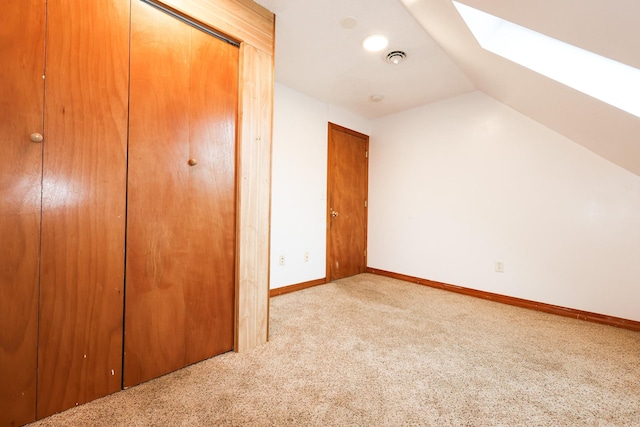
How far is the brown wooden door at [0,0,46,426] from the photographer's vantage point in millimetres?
993

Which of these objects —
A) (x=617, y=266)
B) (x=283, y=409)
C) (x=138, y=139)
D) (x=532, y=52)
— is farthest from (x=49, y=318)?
(x=617, y=266)

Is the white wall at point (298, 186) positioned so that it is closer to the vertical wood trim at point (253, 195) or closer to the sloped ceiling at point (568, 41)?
the vertical wood trim at point (253, 195)

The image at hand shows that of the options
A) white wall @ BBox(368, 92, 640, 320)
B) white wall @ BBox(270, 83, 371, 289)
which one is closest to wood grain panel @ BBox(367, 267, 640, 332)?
white wall @ BBox(368, 92, 640, 320)

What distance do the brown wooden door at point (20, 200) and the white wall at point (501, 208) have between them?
341 cm

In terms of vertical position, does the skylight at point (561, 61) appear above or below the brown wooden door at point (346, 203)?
above

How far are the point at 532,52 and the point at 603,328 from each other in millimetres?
2259

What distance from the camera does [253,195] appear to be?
5.48 feet

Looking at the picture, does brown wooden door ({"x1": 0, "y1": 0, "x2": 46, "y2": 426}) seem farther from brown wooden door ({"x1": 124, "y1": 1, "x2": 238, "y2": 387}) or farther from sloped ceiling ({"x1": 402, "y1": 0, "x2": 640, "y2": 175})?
sloped ceiling ({"x1": 402, "y1": 0, "x2": 640, "y2": 175})

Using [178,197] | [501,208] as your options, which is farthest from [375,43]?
[501,208]

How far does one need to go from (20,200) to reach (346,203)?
10.1 feet

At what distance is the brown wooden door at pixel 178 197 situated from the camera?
130 centimetres

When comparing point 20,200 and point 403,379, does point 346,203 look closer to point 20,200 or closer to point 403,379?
point 403,379

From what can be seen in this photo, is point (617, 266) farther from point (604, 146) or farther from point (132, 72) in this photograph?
point (132, 72)

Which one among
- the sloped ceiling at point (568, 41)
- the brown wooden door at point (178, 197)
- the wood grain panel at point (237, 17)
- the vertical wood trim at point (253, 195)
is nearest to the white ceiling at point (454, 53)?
the sloped ceiling at point (568, 41)
